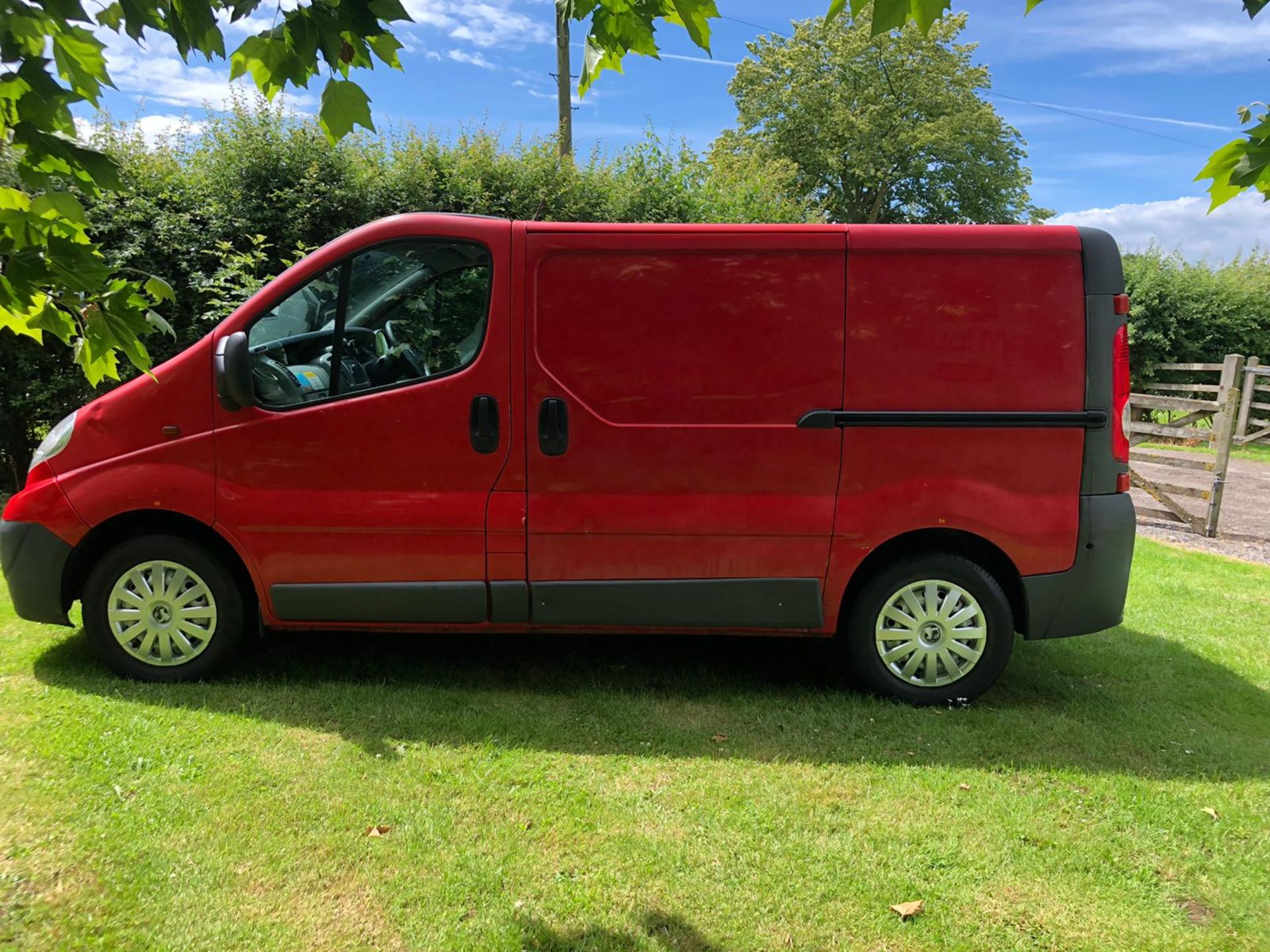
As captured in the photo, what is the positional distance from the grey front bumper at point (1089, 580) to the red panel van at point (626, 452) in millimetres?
11

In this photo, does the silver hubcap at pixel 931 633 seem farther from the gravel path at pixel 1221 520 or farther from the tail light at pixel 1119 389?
the gravel path at pixel 1221 520

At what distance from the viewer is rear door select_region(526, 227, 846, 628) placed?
399 cm

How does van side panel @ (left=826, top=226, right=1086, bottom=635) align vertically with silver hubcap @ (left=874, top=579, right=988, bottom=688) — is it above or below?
above

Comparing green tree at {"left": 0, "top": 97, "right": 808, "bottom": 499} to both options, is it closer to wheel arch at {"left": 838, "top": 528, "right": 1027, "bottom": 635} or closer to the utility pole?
the utility pole

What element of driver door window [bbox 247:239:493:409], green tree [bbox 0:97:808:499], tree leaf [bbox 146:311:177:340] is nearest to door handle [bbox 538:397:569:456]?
driver door window [bbox 247:239:493:409]

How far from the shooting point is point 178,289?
28.1 ft

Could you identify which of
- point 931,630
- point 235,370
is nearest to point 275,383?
point 235,370

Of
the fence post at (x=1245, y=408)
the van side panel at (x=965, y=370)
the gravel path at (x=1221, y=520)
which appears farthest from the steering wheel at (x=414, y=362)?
the fence post at (x=1245, y=408)

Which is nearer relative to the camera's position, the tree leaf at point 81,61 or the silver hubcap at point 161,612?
the tree leaf at point 81,61

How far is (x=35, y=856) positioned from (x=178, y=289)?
700 centimetres

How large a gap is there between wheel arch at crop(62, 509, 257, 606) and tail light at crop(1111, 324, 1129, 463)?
4.14 metres

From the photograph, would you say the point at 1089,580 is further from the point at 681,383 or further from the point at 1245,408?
the point at 1245,408

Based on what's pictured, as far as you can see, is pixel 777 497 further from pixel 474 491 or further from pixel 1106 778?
pixel 1106 778

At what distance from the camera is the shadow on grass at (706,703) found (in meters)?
3.79
